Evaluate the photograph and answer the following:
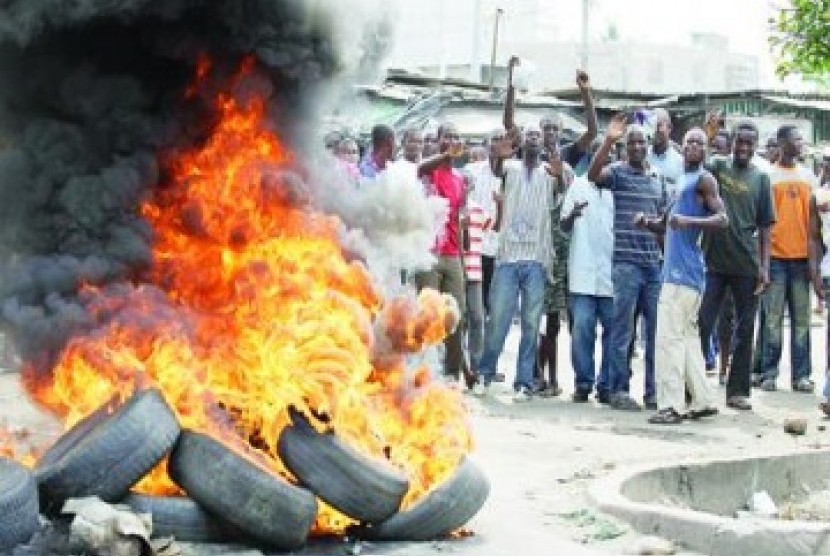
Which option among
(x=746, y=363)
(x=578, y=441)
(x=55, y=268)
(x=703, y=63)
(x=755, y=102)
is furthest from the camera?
(x=703, y=63)

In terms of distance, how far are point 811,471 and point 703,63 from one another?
2571 inches

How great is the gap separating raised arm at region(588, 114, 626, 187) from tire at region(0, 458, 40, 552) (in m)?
6.44

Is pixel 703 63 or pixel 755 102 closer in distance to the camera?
pixel 755 102

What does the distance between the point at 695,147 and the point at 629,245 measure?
3.77ft

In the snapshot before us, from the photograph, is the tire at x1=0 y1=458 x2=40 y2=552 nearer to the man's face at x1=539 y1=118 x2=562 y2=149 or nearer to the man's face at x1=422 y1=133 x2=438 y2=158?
the man's face at x1=539 y1=118 x2=562 y2=149

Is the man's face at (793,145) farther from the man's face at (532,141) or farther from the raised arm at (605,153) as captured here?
the man's face at (532,141)

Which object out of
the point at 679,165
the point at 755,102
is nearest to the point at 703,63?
the point at 755,102

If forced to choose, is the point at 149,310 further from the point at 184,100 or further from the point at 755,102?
the point at 755,102

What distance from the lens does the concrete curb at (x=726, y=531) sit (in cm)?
666

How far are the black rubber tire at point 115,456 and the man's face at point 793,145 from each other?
831 cm

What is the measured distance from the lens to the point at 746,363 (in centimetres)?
1183

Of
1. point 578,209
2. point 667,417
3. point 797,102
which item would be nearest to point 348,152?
point 578,209

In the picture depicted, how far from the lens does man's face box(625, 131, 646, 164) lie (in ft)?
37.1

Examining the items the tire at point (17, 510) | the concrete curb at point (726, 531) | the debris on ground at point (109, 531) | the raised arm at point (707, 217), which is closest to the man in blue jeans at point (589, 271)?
the raised arm at point (707, 217)
